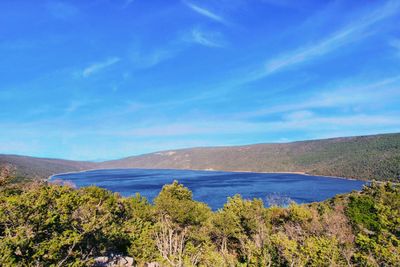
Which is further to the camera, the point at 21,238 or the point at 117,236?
the point at 117,236

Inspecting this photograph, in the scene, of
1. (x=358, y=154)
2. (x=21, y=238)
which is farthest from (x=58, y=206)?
(x=358, y=154)

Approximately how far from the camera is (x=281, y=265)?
14336 mm

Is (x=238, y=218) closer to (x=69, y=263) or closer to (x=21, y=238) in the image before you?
(x=69, y=263)

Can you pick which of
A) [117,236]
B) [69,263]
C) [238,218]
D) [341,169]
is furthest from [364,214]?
[341,169]

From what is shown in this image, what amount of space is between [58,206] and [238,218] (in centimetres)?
1789

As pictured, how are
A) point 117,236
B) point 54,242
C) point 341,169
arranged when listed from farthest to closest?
1. point 341,169
2. point 117,236
3. point 54,242

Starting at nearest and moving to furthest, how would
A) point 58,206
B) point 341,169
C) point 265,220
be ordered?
point 58,206 → point 265,220 → point 341,169

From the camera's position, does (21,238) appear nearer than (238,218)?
Yes

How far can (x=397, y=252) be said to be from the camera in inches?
486

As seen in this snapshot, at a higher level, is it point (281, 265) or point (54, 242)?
point (54, 242)

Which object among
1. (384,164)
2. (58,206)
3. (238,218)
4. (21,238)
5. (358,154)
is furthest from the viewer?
(358,154)

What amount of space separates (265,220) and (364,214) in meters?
11.1

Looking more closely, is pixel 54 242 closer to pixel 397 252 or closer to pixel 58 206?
pixel 58 206

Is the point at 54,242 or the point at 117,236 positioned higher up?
the point at 54,242
